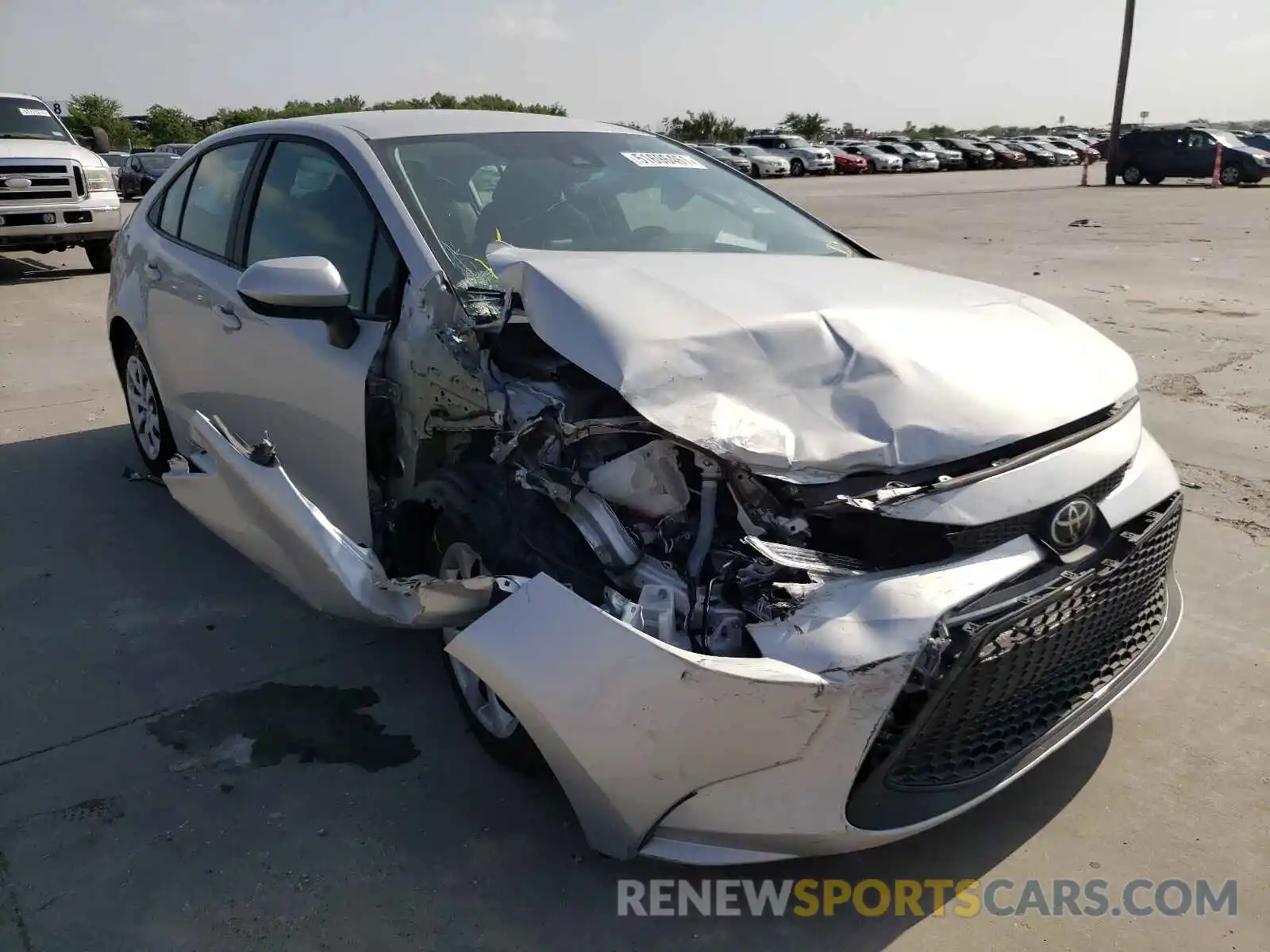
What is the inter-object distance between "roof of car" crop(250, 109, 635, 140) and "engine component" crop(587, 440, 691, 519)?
5.69ft

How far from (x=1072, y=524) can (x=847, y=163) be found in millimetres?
40683

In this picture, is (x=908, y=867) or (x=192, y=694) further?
(x=192, y=694)

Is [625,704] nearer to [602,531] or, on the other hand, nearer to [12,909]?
[602,531]

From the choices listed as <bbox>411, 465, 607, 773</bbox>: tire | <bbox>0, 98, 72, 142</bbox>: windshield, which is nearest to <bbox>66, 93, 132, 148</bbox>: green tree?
<bbox>0, 98, 72, 142</bbox>: windshield

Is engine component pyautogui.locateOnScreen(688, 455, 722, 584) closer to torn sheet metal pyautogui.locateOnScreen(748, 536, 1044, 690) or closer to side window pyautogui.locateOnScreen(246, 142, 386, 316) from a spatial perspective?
torn sheet metal pyautogui.locateOnScreen(748, 536, 1044, 690)

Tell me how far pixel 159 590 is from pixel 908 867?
3.00 meters

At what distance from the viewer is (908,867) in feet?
8.05

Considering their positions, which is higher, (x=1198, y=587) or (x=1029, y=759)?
(x=1029, y=759)

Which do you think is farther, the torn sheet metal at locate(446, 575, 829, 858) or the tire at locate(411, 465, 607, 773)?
the tire at locate(411, 465, 607, 773)

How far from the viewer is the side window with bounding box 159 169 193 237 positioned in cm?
453

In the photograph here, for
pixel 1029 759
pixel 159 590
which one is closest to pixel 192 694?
pixel 159 590

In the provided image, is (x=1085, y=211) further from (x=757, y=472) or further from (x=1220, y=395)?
(x=757, y=472)

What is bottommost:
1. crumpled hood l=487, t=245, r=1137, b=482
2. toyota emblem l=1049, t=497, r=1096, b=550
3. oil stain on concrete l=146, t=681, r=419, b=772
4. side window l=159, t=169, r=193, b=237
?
oil stain on concrete l=146, t=681, r=419, b=772

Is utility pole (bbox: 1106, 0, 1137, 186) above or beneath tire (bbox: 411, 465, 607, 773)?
above
